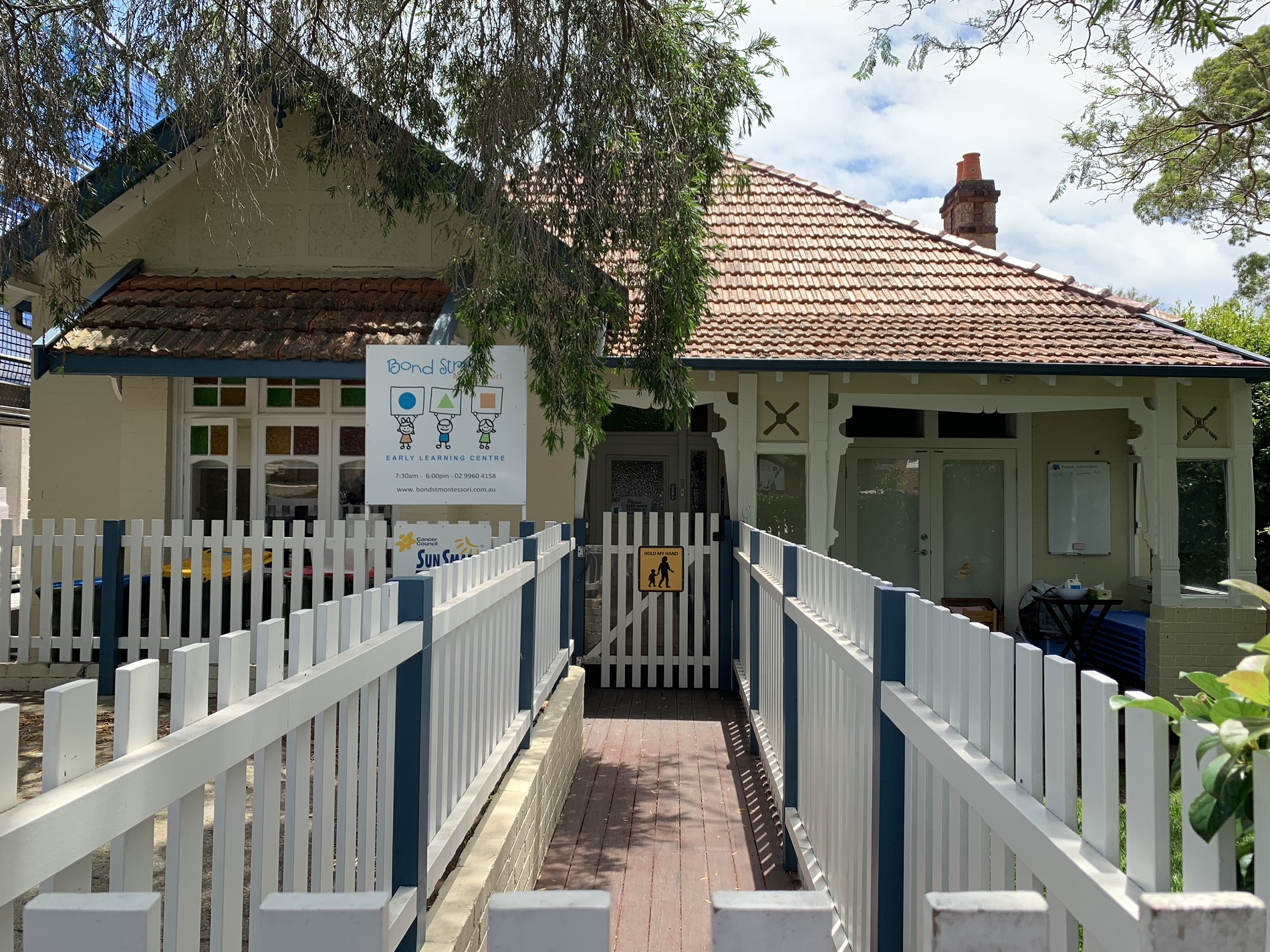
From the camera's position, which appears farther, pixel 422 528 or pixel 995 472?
pixel 995 472

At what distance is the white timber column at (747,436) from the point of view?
9438 millimetres

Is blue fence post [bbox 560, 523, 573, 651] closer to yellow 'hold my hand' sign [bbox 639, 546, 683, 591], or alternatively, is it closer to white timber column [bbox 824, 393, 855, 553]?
yellow 'hold my hand' sign [bbox 639, 546, 683, 591]

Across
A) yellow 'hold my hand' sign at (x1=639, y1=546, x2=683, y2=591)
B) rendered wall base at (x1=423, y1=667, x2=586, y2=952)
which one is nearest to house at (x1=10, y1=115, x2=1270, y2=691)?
yellow 'hold my hand' sign at (x1=639, y1=546, x2=683, y2=591)

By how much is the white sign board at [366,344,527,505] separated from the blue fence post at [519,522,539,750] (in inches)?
72.1

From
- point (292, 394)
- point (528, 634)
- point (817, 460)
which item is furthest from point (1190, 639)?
point (292, 394)

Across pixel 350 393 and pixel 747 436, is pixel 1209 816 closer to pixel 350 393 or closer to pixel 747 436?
pixel 747 436

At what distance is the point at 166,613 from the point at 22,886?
821 centimetres

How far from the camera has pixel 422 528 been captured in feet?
24.6

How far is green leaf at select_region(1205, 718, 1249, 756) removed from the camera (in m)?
1.23

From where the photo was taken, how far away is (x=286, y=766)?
266cm

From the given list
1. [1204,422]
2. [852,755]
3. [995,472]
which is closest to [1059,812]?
[852,755]

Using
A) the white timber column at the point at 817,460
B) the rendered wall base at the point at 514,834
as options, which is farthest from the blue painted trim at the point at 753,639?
the white timber column at the point at 817,460

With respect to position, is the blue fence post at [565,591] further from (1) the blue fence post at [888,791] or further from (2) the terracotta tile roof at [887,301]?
(1) the blue fence post at [888,791]

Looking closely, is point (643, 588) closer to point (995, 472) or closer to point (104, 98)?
point (995, 472)
